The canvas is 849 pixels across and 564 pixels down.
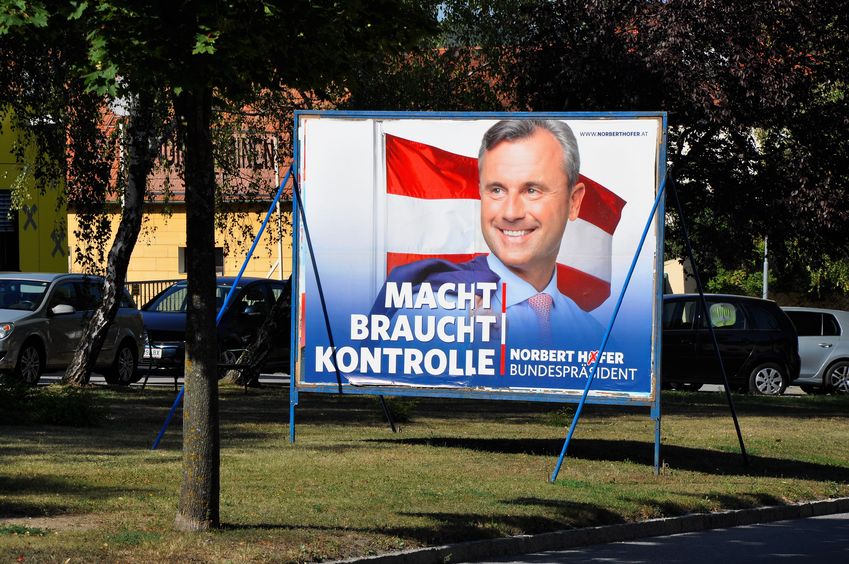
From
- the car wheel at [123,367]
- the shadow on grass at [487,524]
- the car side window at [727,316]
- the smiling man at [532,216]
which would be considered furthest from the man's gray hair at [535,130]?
the car side window at [727,316]

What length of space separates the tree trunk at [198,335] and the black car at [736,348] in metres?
18.1

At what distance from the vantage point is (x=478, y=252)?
14.1m

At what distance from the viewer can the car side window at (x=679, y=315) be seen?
86.6 feet

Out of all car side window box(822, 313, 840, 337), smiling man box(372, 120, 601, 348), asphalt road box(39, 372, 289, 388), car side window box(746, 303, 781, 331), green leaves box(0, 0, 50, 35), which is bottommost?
asphalt road box(39, 372, 289, 388)

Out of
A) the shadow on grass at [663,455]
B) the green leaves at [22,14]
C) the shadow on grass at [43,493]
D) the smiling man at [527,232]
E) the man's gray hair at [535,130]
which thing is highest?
the green leaves at [22,14]

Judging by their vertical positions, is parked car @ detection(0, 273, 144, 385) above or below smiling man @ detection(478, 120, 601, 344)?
below

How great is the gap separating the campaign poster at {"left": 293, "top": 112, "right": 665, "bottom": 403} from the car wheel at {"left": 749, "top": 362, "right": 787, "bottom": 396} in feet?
44.0

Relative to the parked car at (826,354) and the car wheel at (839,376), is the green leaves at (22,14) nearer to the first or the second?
the parked car at (826,354)

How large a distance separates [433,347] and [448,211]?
1.34 metres

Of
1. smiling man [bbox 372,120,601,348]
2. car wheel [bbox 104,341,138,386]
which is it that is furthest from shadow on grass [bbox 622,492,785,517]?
car wheel [bbox 104,341,138,386]

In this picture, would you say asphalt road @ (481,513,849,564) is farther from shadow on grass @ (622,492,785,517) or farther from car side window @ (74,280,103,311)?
car side window @ (74,280,103,311)

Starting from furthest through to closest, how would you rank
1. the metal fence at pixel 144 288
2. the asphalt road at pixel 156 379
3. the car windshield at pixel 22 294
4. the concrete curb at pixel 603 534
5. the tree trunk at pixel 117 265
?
the metal fence at pixel 144 288 → the asphalt road at pixel 156 379 → the car windshield at pixel 22 294 → the tree trunk at pixel 117 265 → the concrete curb at pixel 603 534

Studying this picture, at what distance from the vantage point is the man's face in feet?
A: 45.3

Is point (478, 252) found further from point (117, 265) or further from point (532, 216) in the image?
point (117, 265)
